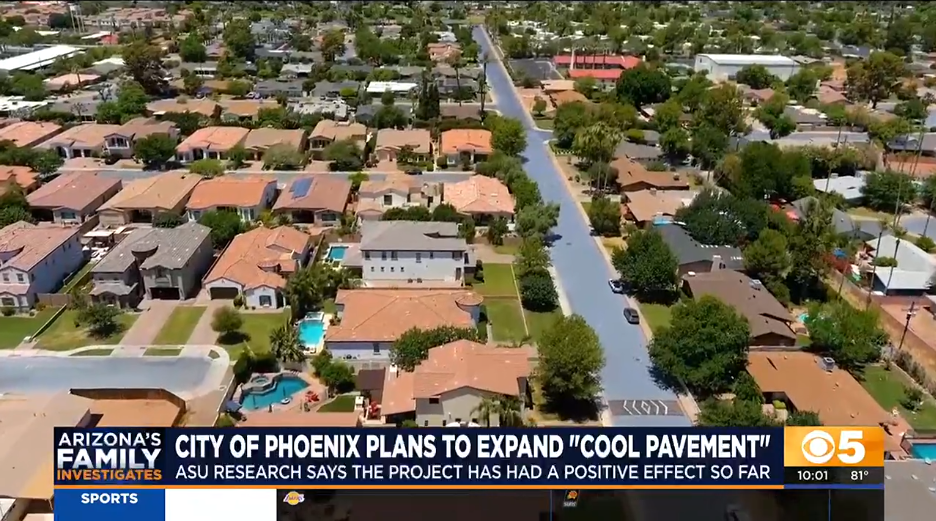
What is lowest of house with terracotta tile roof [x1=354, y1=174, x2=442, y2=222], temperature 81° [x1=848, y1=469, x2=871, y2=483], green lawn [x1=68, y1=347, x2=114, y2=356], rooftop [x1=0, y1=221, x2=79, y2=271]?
green lawn [x1=68, y1=347, x2=114, y2=356]

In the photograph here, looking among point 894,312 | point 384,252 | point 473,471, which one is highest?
point 473,471

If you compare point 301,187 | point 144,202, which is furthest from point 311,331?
point 144,202

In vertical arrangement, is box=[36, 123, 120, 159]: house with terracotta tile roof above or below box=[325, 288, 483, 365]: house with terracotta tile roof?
above

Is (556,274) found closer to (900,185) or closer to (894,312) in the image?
(894,312)

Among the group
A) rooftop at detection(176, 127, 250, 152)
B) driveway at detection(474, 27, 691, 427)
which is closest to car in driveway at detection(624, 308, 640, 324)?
driveway at detection(474, 27, 691, 427)

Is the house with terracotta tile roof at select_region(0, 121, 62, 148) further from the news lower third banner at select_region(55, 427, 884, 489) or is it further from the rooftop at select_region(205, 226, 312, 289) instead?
the news lower third banner at select_region(55, 427, 884, 489)

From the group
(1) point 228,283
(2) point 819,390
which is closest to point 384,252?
(1) point 228,283
